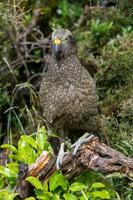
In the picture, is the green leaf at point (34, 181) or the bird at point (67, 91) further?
the bird at point (67, 91)

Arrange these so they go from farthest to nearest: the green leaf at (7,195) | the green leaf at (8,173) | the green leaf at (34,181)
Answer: the green leaf at (8,173), the green leaf at (7,195), the green leaf at (34,181)

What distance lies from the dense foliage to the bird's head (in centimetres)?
70

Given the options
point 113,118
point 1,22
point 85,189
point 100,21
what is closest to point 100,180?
point 85,189

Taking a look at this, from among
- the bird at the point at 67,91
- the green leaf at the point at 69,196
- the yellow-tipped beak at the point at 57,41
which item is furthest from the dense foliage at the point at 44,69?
the yellow-tipped beak at the point at 57,41

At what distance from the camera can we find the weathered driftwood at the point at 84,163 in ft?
15.2

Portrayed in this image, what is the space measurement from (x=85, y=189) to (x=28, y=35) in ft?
11.0

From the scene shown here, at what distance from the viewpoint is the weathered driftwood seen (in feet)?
15.2

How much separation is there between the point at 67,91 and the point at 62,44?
13.7 inches

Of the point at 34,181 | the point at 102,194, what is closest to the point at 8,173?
the point at 34,181

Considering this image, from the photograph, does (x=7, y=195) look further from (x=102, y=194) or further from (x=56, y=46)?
(x=56, y=46)

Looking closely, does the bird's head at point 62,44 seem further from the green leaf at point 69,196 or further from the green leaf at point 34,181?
the green leaf at point 69,196

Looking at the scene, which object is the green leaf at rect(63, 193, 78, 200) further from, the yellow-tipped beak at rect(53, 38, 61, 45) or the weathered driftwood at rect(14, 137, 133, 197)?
the yellow-tipped beak at rect(53, 38, 61, 45)

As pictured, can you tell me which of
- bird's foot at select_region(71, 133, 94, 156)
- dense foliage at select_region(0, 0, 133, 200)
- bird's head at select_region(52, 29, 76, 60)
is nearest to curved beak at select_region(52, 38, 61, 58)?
bird's head at select_region(52, 29, 76, 60)

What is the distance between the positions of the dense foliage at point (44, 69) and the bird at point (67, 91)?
41 cm
